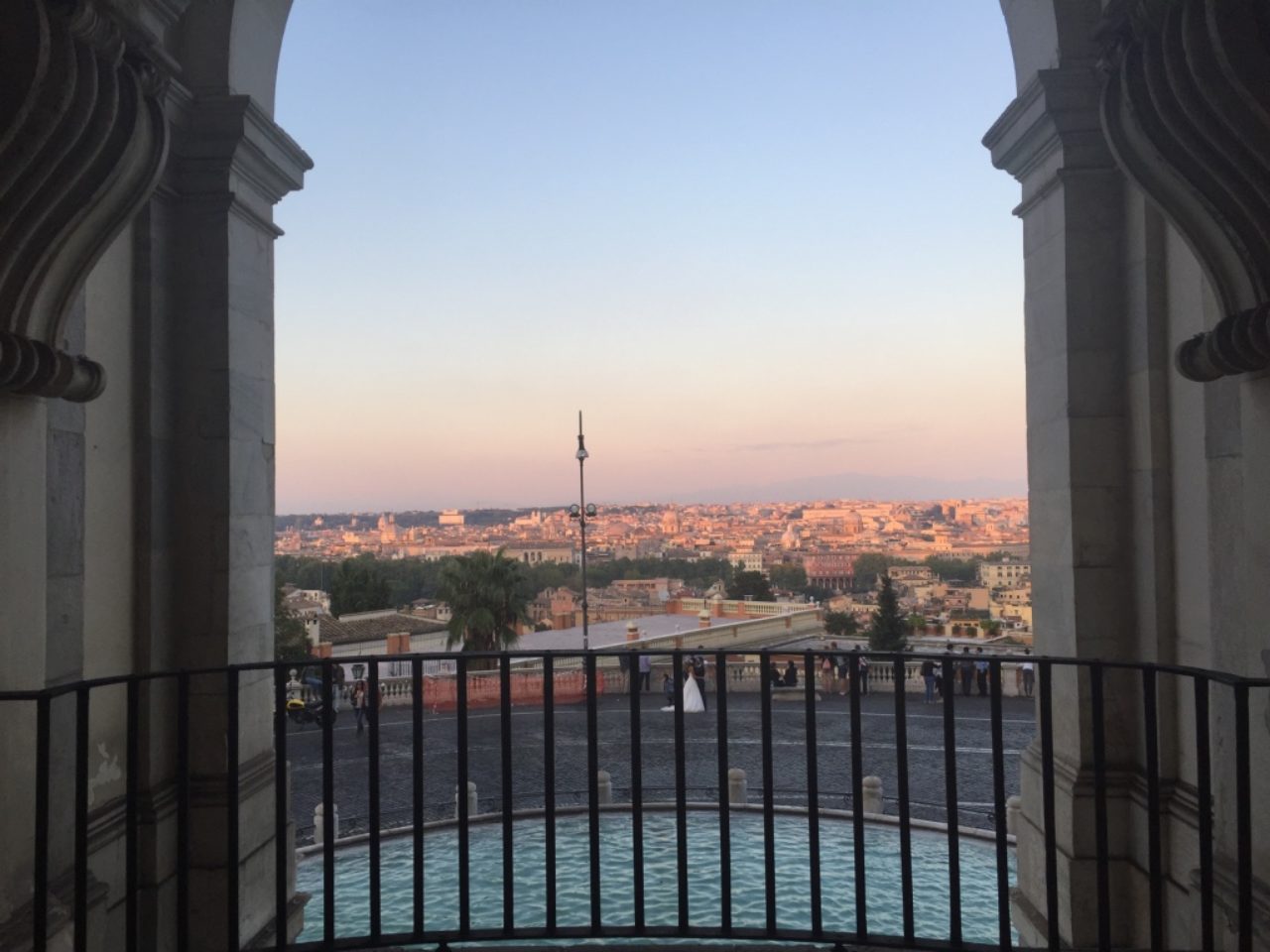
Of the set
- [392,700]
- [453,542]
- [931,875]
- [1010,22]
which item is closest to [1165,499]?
[1010,22]

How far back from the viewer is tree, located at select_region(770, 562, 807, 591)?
261 feet

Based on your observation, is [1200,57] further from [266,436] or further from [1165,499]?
[266,436]

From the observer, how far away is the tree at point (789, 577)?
261ft

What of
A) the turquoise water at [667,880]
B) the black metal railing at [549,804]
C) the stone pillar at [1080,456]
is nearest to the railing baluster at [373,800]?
the black metal railing at [549,804]

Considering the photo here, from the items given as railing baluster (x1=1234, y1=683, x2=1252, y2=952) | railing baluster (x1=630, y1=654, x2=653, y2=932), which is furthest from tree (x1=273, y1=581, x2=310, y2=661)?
railing baluster (x1=1234, y1=683, x2=1252, y2=952)

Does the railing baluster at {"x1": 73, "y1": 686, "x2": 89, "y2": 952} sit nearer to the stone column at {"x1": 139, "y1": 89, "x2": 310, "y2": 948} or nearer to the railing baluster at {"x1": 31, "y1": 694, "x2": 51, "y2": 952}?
the railing baluster at {"x1": 31, "y1": 694, "x2": 51, "y2": 952}

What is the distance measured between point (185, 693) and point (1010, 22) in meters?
5.03

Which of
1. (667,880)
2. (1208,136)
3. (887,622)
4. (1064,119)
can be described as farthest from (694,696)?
(887,622)

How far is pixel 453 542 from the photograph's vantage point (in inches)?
3639

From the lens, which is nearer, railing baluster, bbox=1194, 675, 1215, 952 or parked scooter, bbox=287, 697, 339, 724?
railing baluster, bbox=1194, 675, 1215, 952

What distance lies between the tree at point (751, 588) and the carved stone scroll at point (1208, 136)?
55.3 meters

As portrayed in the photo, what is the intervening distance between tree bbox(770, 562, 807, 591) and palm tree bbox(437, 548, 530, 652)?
46.0 m

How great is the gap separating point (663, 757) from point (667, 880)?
9166mm

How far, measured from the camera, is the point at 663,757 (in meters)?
15.2
